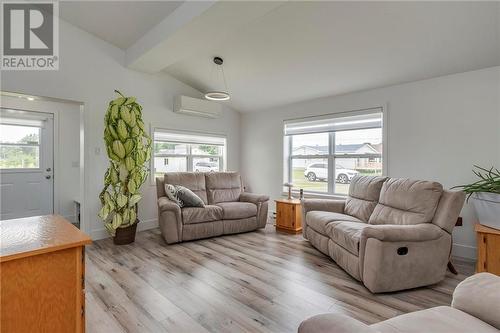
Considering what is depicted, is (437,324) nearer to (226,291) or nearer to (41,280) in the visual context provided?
(226,291)

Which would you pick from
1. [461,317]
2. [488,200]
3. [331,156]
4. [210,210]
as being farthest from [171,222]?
[488,200]

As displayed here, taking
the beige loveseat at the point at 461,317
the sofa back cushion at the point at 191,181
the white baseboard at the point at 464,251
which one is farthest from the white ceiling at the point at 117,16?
the white baseboard at the point at 464,251

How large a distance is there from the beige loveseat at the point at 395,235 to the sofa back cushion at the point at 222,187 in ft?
5.88

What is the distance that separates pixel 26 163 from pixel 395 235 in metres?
5.76

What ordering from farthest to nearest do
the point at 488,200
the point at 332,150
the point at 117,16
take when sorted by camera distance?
the point at 332,150 < the point at 117,16 < the point at 488,200

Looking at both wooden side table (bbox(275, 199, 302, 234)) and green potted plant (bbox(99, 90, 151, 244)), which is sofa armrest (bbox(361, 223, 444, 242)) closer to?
wooden side table (bbox(275, 199, 302, 234))

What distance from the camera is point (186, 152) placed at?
514cm

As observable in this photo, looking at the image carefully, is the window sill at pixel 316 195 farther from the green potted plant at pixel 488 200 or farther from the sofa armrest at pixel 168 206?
the sofa armrest at pixel 168 206

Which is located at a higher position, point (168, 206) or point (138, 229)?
point (168, 206)

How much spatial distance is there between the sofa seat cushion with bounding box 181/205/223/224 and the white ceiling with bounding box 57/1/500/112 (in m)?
2.17

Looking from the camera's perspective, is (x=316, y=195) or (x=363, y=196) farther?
(x=316, y=195)

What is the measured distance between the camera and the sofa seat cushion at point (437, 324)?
1.03 metres

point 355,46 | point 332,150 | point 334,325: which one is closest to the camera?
point 334,325

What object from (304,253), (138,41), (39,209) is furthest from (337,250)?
(39,209)
